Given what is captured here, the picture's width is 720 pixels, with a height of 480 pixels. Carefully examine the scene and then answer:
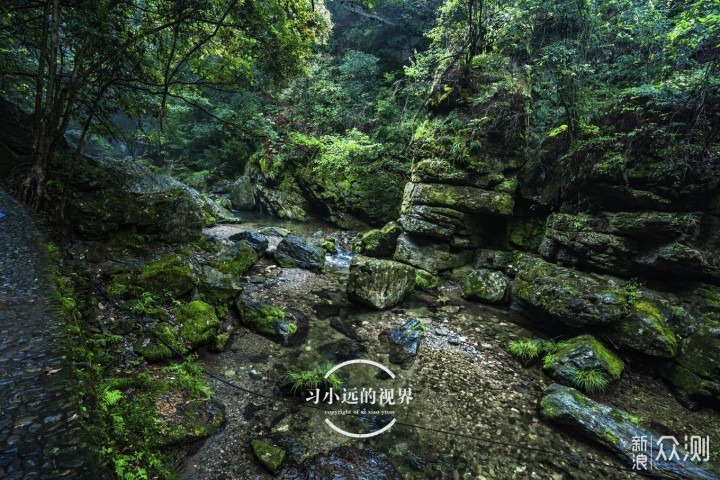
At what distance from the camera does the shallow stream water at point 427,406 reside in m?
4.29

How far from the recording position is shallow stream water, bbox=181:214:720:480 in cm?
429

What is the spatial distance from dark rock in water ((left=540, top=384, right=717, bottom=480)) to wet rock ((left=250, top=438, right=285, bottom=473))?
4352 millimetres

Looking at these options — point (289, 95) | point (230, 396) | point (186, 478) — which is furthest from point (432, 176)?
point (289, 95)

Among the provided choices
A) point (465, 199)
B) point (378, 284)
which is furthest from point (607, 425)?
point (465, 199)

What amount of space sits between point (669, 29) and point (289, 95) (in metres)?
16.5

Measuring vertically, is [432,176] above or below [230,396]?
above

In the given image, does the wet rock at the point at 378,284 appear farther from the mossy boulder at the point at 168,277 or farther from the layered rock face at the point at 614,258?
the mossy boulder at the point at 168,277

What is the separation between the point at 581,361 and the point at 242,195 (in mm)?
18813

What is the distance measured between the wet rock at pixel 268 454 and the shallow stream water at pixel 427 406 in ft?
0.27

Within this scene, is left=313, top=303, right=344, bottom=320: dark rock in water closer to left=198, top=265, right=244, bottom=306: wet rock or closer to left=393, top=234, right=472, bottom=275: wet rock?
left=198, top=265, right=244, bottom=306: wet rock

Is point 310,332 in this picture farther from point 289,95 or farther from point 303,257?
point 289,95

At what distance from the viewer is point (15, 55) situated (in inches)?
317

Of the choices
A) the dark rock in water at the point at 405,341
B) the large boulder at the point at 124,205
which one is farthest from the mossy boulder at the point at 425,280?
the large boulder at the point at 124,205

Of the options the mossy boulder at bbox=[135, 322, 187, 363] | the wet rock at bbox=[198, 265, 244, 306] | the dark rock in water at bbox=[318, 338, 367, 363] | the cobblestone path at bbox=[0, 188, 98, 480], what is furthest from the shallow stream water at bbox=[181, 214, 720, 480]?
the cobblestone path at bbox=[0, 188, 98, 480]
